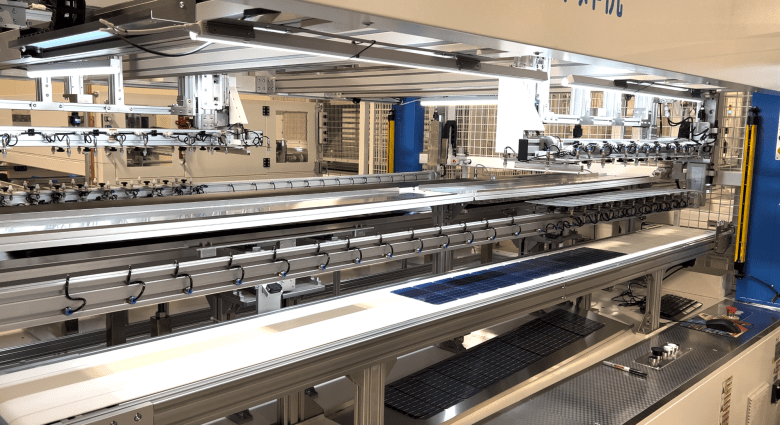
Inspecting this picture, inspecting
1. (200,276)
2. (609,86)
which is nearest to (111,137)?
(200,276)

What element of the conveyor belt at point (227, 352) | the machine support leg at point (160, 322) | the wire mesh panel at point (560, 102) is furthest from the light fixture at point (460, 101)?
the machine support leg at point (160, 322)

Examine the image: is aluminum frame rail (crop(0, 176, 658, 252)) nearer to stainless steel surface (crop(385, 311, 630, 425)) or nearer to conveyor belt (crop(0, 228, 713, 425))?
conveyor belt (crop(0, 228, 713, 425))

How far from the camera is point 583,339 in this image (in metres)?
3.56

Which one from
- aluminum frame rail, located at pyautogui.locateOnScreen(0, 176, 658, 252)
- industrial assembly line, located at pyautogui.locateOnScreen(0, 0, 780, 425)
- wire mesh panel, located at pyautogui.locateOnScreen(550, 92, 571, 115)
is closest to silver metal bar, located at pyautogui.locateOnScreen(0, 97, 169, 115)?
industrial assembly line, located at pyautogui.locateOnScreen(0, 0, 780, 425)

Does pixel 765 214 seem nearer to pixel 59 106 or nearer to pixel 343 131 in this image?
pixel 59 106

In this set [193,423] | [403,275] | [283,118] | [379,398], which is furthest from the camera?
[283,118]

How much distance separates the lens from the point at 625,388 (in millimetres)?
2705

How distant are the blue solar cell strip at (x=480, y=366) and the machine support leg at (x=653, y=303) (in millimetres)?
288

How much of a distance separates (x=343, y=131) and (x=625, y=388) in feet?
22.6

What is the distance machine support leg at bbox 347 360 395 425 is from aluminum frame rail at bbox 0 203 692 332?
1.70 ft

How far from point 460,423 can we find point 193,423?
4.33ft

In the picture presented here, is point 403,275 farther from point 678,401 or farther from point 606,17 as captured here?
point 606,17

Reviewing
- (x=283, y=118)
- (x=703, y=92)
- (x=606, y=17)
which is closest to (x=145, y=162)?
(x=283, y=118)

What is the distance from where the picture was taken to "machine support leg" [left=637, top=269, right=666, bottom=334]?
3.61m
